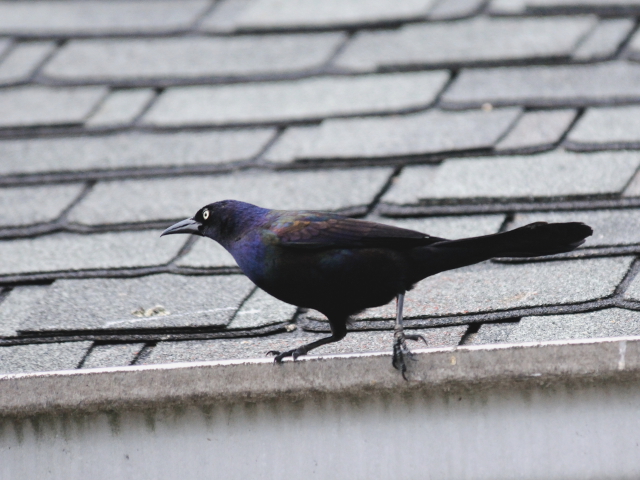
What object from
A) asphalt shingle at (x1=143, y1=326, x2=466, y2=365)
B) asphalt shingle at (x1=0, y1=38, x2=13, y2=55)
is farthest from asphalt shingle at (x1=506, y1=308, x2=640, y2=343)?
asphalt shingle at (x1=0, y1=38, x2=13, y2=55)

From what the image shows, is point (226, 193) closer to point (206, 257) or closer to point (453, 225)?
point (206, 257)

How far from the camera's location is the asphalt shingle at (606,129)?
3361 millimetres

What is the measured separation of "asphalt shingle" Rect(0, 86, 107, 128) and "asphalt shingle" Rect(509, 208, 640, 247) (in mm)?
1890

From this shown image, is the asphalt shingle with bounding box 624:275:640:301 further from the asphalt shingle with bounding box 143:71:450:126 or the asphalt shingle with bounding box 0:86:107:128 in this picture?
the asphalt shingle with bounding box 0:86:107:128

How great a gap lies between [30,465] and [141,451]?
0.26 metres

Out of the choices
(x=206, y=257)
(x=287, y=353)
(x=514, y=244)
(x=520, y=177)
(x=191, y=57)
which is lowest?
(x=287, y=353)

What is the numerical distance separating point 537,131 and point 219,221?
1280mm

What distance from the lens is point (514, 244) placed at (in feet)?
7.93

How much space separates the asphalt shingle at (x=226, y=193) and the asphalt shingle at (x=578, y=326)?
976mm

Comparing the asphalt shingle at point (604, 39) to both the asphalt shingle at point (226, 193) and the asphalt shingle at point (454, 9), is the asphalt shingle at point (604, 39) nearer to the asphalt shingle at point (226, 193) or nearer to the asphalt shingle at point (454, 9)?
the asphalt shingle at point (454, 9)

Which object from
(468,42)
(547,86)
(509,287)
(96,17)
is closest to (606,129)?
(547,86)

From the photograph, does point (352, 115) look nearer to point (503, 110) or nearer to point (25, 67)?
point (503, 110)

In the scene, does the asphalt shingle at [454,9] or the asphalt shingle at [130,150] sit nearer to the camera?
the asphalt shingle at [130,150]

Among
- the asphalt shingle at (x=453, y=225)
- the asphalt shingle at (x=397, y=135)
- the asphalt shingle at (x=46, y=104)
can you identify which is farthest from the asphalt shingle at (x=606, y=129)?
the asphalt shingle at (x=46, y=104)
